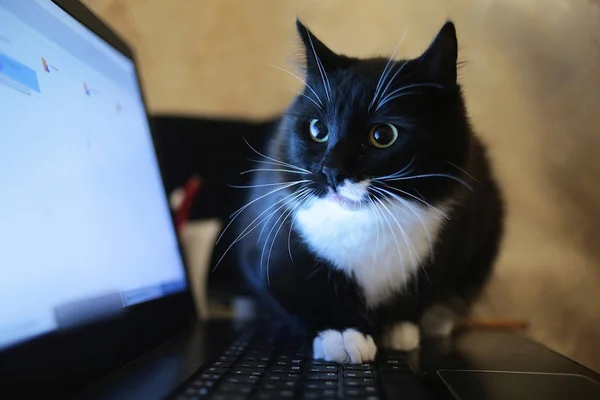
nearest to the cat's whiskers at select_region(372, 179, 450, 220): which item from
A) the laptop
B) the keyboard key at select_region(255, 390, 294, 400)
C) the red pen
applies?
the laptop

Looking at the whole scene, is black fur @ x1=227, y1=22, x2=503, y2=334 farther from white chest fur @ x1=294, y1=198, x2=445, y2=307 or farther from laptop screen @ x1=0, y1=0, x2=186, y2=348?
laptop screen @ x1=0, y1=0, x2=186, y2=348

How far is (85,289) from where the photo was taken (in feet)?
2.06

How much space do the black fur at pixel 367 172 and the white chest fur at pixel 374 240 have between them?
0.02m

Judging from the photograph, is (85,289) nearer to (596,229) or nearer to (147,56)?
(147,56)

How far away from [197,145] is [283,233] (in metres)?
0.55

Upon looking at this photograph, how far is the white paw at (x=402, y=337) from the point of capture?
31.9 inches

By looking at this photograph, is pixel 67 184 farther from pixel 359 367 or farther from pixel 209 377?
Result: pixel 359 367

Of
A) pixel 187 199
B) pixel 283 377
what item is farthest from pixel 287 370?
pixel 187 199

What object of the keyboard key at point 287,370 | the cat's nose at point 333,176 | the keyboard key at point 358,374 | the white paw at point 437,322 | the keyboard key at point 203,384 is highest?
the cat's nose at point 333,176

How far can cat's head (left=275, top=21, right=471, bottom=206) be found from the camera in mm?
699

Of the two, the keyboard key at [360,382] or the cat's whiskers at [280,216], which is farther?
the cat's whiskers at [280,216]

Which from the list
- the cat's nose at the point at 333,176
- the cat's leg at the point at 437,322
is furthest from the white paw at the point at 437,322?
the cat's nose at the point at 333,176

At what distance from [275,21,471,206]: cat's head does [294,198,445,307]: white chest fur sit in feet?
0.14

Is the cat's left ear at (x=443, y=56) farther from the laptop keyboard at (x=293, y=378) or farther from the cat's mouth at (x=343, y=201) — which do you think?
the laptop keyboard at (x=293, y=378)
